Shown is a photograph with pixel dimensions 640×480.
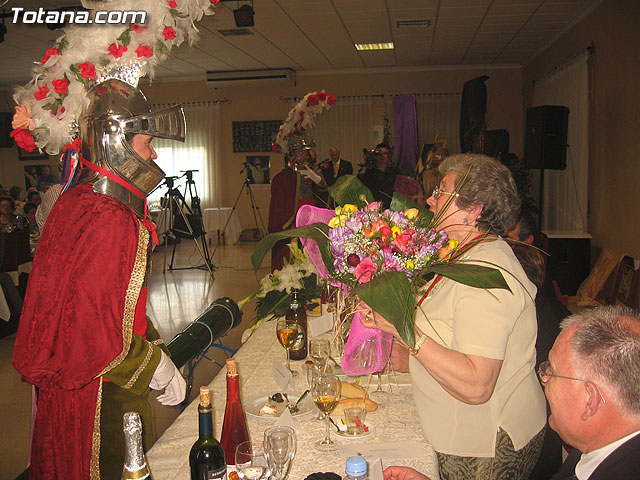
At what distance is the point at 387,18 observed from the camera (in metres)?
7.47

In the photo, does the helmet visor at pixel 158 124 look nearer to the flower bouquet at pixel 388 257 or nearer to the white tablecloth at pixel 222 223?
the flower bouquet at pixel 388 257

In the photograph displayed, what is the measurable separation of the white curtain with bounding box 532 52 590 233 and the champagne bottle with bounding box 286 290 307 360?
236 inches

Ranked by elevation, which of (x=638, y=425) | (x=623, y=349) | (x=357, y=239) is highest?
(x=357, y=239)

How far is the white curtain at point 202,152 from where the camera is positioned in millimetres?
12594

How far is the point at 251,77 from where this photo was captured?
11336 millimetres

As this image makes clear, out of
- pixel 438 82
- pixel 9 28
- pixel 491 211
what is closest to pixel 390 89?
pixel 438 82

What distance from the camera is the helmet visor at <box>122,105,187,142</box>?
1874mm

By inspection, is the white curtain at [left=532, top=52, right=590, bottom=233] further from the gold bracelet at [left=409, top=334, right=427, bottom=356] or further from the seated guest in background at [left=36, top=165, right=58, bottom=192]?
the seated guest in background at [left=36, top=165, right=58, bottom=192]

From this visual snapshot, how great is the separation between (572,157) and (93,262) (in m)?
7.46

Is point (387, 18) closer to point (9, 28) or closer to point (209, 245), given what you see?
point (9, 28)

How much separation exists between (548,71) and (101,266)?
9.17 metres

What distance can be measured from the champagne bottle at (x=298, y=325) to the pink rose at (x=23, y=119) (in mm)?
1217

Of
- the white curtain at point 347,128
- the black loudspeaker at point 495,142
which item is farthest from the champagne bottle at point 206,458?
the white curtain at point 347,128

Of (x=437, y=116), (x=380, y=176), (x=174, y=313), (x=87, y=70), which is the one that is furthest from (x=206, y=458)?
(x=437, y=116)
